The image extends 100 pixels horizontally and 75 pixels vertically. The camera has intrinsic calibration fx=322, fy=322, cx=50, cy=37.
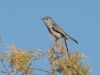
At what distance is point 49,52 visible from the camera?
3.21 m

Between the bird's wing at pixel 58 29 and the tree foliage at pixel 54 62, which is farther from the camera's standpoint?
the bird's wing at pixel 58 29

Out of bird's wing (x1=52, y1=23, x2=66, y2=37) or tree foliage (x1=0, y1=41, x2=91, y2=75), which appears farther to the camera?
bird's wing (x1=52, y1=23, x2=66, y2=37)

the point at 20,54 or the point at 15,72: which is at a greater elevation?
the point at 20,54

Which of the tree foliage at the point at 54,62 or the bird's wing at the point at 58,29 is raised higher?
the bird's wing at the point at 58,29

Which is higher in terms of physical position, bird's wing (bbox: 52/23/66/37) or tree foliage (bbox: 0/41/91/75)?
bird's wing (bbox: 52/23/66/37)

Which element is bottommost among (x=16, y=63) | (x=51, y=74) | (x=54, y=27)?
(x=51, y=74)

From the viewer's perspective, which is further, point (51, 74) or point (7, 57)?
point (7, 57)

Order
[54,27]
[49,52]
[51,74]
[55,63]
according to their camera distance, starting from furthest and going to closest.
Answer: [54,27] < [49,52] < [55,63] < [51,74]

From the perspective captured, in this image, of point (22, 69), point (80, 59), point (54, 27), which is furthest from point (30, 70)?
point (54, 27)

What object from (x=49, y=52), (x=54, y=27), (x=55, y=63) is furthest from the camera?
(x=54, y=27)

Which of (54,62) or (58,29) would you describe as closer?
(54,62)

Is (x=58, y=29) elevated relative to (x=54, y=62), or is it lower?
elevated

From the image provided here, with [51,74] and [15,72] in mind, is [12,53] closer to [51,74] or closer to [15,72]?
[15,72]

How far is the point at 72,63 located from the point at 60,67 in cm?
12
